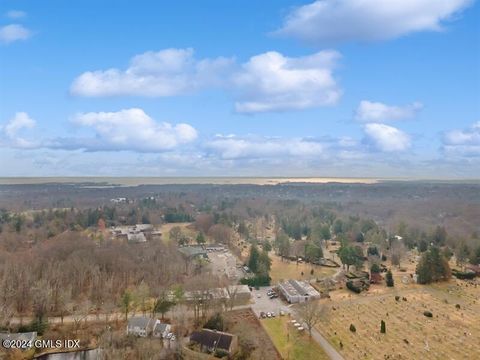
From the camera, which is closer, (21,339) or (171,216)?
(21,339)

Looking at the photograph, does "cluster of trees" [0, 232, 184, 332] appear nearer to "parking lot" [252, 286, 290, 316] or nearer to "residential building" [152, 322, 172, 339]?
"residential building" [152, 322, 172, 339]

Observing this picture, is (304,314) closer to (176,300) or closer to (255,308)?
(255,308)

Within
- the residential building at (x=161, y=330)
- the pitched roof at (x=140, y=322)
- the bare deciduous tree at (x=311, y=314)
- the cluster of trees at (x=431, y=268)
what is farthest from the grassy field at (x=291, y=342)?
the cluster of trees at (x=431, y=268)

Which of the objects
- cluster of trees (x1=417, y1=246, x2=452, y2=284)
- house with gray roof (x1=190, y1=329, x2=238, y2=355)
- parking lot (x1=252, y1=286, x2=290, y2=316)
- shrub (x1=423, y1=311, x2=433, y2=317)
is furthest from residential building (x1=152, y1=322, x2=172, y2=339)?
cluster of trees (x1=417, y1=246, x2=452, y2=284)

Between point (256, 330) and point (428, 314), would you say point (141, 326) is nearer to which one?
point (256, 330)

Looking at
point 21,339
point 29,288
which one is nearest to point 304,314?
point 21,339

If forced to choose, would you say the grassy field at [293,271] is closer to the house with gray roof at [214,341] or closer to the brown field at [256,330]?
the brown field at [256,330]
